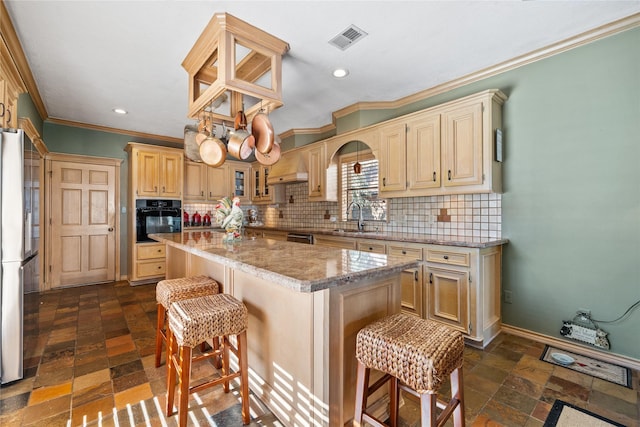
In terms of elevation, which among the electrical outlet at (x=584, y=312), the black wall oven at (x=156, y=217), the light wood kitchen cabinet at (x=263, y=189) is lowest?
the electrical outlet at (x=584, y=312)

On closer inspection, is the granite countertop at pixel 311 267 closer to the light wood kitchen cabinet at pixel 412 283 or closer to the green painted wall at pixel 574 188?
the light wood kitchen cabinet at pixel 412 283

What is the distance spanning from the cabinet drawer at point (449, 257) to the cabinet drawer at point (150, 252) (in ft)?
14.2

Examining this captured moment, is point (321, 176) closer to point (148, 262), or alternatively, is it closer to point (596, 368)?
point (148, 262)

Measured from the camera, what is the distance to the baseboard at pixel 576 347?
2225mm

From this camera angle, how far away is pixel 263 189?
236 inches

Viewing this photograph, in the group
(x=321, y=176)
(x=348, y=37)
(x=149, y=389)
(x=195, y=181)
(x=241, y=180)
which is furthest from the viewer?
(x=241, y=180)

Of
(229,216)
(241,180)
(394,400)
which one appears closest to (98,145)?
(241,180)

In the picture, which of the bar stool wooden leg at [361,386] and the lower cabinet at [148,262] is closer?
the bar stool wooden leg at [361,386]

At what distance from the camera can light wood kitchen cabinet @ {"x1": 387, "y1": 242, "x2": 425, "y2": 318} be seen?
2896 mm

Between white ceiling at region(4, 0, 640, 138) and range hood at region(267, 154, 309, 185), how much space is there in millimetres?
1367

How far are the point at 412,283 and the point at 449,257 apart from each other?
0.49 meters

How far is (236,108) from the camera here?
273 cm

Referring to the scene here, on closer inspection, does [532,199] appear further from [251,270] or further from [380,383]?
[251,270]

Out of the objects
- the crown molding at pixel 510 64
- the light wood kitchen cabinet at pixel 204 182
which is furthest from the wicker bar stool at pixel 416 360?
the light wood kitchen cabinet at pixel 204 182
